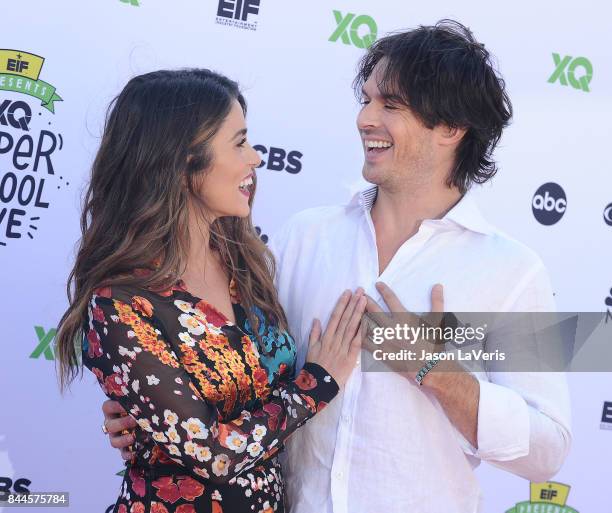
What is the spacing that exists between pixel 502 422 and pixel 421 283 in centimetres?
34

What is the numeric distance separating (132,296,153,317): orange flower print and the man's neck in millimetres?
568

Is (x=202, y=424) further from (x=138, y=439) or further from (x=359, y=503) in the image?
(x=359, y=503)

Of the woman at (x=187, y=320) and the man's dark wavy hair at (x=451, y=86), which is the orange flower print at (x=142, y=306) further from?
the man's dark wavy hair at (x=451, y=86)

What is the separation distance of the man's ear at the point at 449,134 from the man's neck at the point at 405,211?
0.11m

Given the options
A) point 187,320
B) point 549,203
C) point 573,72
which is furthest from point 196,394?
point 573,72

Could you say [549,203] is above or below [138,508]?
above

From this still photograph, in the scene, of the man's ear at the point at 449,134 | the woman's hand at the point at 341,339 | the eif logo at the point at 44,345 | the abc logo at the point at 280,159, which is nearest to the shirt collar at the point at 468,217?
the man's ear at the point at 449,134

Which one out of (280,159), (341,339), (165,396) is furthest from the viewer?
(280,159)

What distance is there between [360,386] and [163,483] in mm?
450

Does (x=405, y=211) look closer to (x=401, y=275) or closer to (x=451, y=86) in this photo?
(x=401, y=275)

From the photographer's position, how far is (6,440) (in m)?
2.81

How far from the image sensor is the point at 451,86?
6.57 ft

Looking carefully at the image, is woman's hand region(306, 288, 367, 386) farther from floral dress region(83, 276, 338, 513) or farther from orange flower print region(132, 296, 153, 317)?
orange flower print region(132, 296, 153, 317)

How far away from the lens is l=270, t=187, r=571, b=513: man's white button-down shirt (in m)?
1.76
